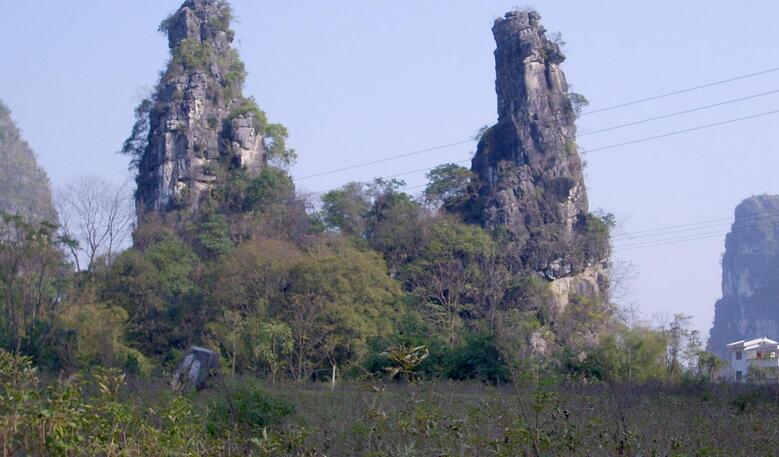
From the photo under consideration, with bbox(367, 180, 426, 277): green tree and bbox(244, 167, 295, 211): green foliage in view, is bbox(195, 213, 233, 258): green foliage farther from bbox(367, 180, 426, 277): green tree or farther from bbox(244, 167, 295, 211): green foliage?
bbox(367, 180, 426, 277): green tree

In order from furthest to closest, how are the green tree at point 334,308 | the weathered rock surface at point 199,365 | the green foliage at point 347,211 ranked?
the green foliage at point 347,211
the green tree at point 334,308
the weathered rock surface at point 199,365

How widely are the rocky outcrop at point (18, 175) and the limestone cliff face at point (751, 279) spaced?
53611 millimetres

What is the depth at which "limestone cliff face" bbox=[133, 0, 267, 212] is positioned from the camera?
4250 cm

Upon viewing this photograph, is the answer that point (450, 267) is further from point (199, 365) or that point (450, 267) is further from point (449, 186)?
point (199, 365)

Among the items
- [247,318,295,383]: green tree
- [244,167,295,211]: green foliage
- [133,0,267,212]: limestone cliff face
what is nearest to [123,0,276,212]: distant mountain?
[133,0,267,212]: limestone cliff face

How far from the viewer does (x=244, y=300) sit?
30.1 metres

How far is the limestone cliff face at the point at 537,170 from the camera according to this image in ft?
126

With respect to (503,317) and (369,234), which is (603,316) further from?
(369,234)

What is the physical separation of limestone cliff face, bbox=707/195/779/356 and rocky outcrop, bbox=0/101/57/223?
176 feet

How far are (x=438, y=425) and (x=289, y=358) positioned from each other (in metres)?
21.6

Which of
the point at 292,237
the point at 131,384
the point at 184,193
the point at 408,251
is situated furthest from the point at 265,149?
the point at 131,384

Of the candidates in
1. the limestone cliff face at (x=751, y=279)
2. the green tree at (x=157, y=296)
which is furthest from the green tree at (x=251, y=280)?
the limestone cliff face at (x=751, y=279)

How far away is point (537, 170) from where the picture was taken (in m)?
40.2

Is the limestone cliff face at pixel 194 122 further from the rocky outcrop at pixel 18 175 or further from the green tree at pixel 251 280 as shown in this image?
the rocky outcrop at pixel 18 175
